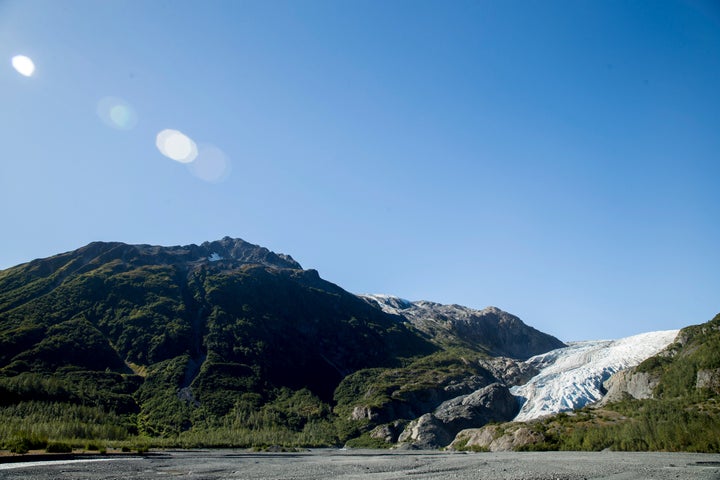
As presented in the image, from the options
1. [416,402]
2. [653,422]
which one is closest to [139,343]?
[416,402]

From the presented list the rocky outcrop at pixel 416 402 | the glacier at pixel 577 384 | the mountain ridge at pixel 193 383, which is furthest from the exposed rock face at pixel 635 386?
the rocky outcrop at pixel 416 402

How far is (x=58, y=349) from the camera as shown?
141 meters

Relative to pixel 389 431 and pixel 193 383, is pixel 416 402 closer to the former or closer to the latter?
pixel 389 431

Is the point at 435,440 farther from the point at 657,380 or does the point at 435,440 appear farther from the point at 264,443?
the point at 657,380

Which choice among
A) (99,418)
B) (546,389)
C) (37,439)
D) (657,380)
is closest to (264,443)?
(99,418)

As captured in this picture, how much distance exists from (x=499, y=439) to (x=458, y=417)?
176 feet

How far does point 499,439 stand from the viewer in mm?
79875

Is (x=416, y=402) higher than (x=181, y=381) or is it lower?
lower

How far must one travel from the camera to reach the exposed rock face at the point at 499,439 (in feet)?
241

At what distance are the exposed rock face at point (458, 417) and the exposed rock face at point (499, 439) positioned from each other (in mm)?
16708

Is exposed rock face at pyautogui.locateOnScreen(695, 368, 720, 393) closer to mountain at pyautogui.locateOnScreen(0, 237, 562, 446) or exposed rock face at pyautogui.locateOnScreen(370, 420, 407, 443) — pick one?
mountain at pyautogui.locateOnScreen(0, 237, 562, 446)

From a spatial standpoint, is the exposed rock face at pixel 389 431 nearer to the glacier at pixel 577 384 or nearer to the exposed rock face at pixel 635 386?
the glacier at pixel 577 384

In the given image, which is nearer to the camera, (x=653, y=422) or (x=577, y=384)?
(x=653, y=422)

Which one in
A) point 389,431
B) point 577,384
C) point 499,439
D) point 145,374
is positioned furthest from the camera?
point 577,384
